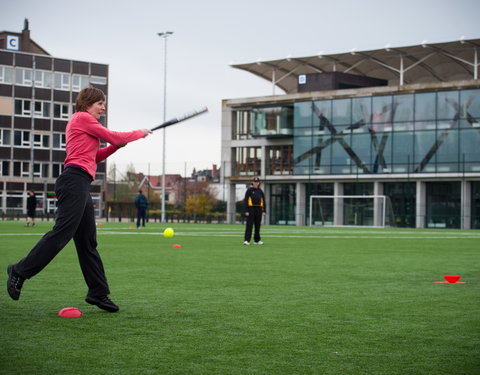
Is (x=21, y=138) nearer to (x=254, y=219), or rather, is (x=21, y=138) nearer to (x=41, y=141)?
(x=41, y=141)

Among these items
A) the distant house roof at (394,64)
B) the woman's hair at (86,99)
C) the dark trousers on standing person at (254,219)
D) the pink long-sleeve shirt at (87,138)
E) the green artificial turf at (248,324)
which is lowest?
the green artificial turf at (248,324)

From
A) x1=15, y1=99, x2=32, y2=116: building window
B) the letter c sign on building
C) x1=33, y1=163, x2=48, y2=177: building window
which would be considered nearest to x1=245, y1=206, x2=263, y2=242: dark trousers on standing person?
x1=15, y1=99, x2=32, y2=116: building window

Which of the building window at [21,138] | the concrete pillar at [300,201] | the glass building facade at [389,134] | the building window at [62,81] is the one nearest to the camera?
the glass building facade at [389,134]

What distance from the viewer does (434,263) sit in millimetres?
14406

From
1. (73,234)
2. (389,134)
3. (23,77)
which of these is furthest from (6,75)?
(73,234)

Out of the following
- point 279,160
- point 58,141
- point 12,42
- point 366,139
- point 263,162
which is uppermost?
point 12,42

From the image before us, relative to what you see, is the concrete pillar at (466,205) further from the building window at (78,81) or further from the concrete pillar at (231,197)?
the building window at (78,81)

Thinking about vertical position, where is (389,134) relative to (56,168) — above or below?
above

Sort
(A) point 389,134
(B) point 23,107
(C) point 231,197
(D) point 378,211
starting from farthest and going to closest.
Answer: (B) point 23,107 → (C) point 231,197 → (A) point 389,134 → (D) point 378,211

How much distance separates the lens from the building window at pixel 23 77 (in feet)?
248

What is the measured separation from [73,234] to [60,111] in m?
74.9

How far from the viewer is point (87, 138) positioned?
719 cm

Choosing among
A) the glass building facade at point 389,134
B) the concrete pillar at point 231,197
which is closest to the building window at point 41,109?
the concrete pillar at point 231,197

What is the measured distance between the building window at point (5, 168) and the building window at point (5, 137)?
5.86ft
